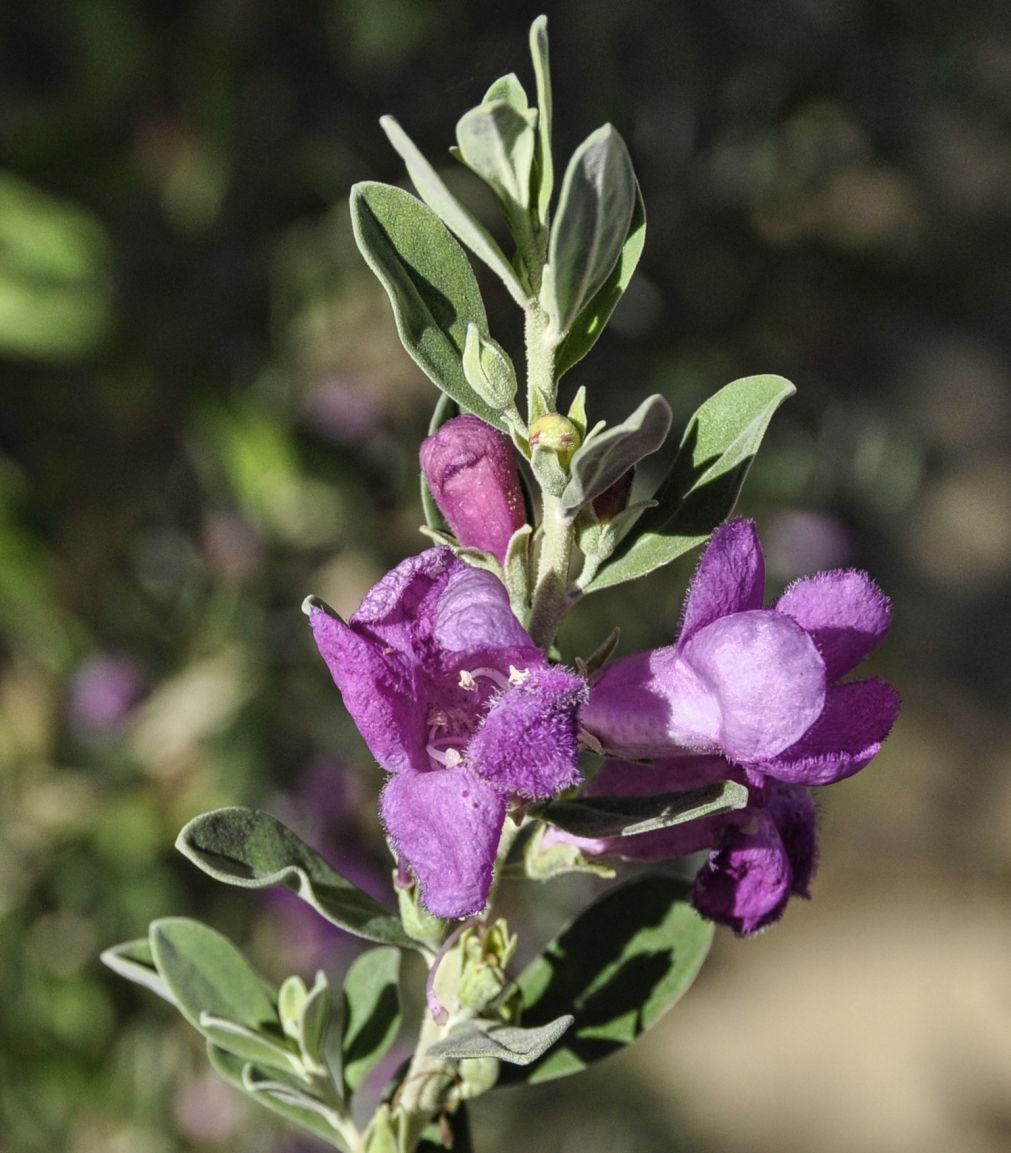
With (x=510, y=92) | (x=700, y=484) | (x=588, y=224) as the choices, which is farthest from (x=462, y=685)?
(x=510, y=92)

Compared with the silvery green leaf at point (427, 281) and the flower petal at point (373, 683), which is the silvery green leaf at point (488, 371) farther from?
the flower petal at point (373, 683)

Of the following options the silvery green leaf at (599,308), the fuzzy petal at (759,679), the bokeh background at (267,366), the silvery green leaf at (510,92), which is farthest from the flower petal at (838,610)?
the bokeh background at (267,366)

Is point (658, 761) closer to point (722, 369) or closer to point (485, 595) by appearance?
point (485, 595)

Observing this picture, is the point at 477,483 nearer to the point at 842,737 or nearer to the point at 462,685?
the point at 462,685

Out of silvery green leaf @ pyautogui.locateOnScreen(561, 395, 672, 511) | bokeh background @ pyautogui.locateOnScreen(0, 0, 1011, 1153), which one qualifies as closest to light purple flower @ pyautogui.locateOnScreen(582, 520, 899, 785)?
silvery green leaf @ pyautogui.locateOnScreen(561, 395, 672, 511)

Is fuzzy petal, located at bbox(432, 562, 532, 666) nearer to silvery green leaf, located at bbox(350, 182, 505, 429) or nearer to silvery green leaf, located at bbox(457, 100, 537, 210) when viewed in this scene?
silvery green leaf, located at bbox(350, 182, 505, 429)
